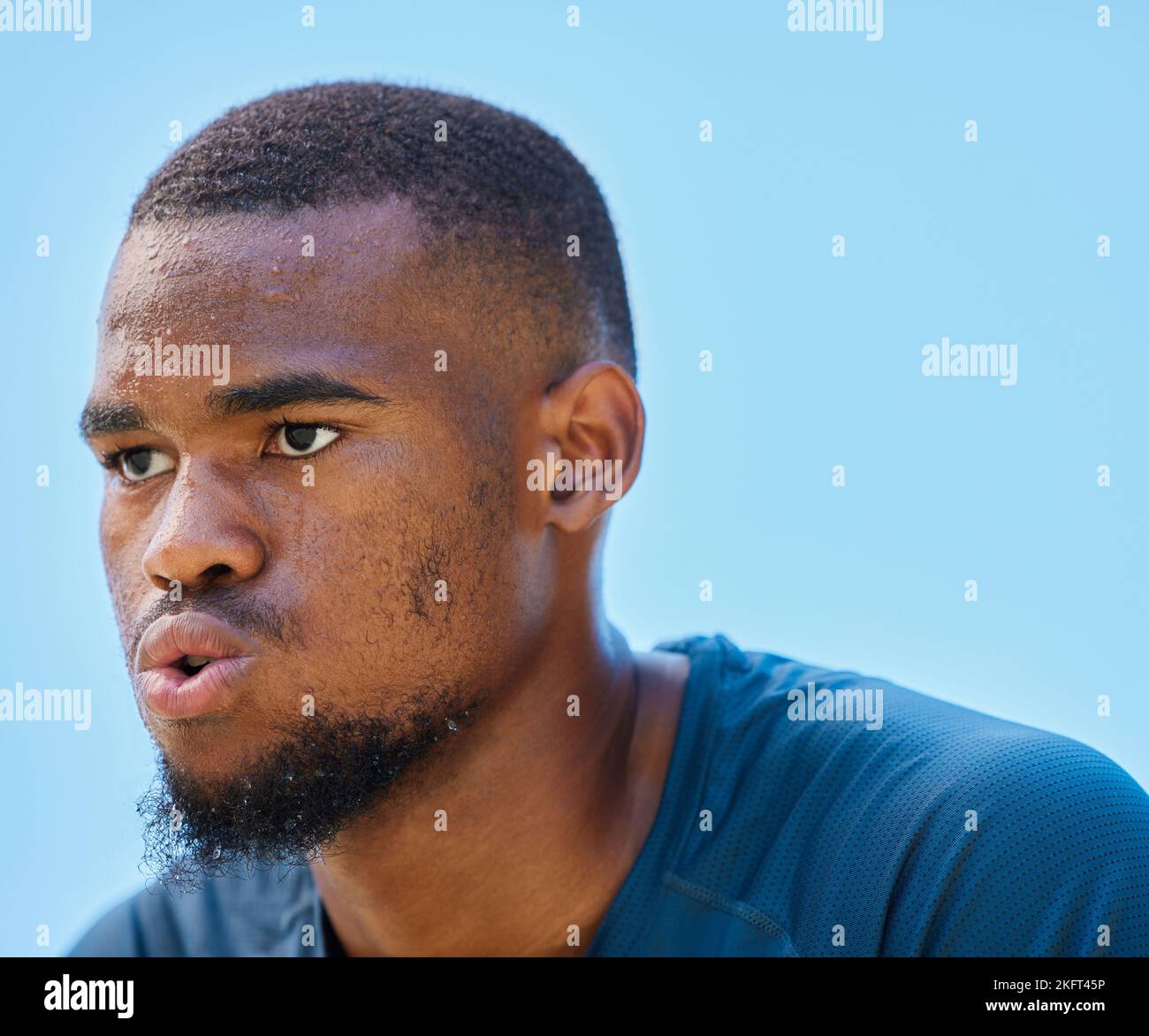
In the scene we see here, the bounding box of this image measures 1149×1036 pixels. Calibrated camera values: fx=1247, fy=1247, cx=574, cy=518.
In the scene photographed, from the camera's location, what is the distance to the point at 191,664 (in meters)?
2.21

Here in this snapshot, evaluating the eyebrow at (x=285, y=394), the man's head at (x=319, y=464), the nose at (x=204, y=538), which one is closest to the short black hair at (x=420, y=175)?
the man's head at (x=319, y=464)

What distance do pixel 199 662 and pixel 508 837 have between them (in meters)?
0.71

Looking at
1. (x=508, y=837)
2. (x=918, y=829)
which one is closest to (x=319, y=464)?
(x=508, y=837)

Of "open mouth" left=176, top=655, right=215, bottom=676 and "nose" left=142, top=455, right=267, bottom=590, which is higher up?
"nose" left=142, top=455, right=267, bottom=590

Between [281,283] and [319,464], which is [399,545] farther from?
[281,283]

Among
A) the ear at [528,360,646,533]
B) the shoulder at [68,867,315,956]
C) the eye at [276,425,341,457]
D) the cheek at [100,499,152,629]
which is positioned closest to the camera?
the eye at [276,425,341,457]

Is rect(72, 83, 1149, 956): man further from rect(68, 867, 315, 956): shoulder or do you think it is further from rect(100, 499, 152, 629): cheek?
rect(68, 867, 315, 956): shoulder

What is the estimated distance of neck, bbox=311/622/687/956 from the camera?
7.99 feet

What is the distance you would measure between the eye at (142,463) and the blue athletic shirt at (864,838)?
3.43 ft

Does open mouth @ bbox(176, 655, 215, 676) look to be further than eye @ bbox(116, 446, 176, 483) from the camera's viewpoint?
No

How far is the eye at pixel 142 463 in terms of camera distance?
238cm

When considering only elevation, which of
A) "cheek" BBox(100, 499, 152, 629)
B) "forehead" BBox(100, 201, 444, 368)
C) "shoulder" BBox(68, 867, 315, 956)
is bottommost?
"shoulder" BBox(68, 867, 315, 956)

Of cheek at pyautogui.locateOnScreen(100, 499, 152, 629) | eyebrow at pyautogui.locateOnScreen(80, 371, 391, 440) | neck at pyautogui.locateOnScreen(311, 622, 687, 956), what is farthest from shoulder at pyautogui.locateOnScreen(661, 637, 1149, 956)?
cheek at pyautogui.locateOnScreen(100, 499, 152, 629)
